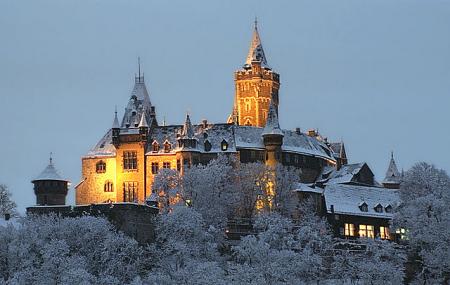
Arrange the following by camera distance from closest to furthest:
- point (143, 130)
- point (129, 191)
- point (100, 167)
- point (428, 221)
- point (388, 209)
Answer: point (428, 221) < point (388, 209) < point (129, 191) < point (143, 130) < point (100, 167)

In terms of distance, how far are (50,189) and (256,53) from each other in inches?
1801

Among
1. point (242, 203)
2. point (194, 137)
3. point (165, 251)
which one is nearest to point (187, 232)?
point (165, 251)

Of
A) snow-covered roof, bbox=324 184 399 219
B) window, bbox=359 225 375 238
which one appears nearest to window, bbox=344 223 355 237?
window, bbox=359 225 375 238

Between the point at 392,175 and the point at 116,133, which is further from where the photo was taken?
the point at 392,175

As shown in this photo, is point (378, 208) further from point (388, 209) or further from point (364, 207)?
point (364, 207)

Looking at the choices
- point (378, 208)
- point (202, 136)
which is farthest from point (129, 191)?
point (378, 208)

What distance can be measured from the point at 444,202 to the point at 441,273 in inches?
311

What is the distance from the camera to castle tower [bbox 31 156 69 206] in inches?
5153

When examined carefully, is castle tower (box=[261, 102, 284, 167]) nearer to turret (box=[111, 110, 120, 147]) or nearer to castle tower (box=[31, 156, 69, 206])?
turret (box=[111, 110, 120, 147])

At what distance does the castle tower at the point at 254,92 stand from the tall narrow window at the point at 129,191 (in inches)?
865

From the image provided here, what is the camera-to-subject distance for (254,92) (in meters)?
163

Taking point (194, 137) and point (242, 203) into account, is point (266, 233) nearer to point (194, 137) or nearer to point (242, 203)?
point (242, 203)

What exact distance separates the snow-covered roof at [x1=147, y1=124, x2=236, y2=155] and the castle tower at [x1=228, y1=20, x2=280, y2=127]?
1438 centimetres

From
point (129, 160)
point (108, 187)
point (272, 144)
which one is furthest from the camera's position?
point (108, 187)
